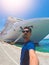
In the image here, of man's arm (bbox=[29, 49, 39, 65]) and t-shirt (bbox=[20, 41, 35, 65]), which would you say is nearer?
man's arm (bbox=[29, 49, 39, 65])

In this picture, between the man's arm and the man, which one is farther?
the man

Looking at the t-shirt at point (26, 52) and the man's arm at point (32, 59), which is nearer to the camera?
the man's arm at point (32, 59)

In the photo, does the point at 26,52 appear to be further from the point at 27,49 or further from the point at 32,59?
the point at 32,59

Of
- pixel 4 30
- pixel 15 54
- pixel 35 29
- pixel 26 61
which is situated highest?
pixel 26 61

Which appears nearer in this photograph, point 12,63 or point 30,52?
point 30,52

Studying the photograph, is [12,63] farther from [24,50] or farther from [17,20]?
[17,20]

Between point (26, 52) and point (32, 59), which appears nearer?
point (32, 59)

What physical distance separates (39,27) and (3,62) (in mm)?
16046

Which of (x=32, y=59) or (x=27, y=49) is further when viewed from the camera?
(x=27, y=49)

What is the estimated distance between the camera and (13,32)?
23.3 meters

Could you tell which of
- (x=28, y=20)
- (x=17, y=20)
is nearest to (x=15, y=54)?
(x=28, y=20)

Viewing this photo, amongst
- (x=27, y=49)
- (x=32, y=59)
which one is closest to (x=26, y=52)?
(x=27, y=49)

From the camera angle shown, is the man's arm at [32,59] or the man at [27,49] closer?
the man's arm at [32,59]

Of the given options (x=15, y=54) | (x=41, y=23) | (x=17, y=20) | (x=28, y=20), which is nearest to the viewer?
(x=15, y=54)
